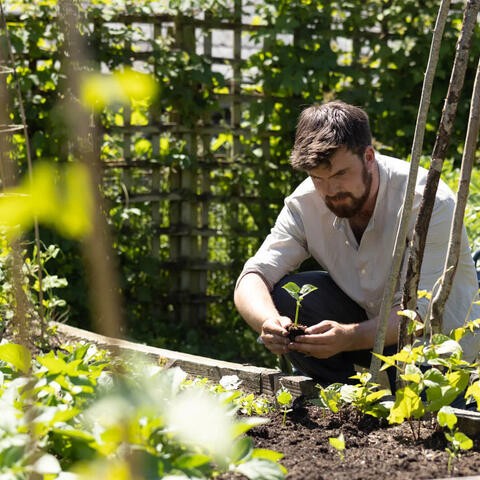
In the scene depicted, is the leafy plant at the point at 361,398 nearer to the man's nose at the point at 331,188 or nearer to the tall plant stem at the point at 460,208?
the tall plant stem at the point at 460,208

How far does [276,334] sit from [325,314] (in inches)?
19.5

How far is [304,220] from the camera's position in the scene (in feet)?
10.2

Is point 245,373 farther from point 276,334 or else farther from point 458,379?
point 458,379

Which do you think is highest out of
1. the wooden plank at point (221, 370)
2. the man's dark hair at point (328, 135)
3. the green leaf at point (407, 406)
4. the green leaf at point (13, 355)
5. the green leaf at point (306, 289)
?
the man's dark hair at point (328, 135)

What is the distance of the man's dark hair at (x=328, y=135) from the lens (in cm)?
276

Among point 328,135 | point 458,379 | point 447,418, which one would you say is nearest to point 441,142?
point 458,379

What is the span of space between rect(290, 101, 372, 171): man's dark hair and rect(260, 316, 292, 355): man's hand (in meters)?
0.52

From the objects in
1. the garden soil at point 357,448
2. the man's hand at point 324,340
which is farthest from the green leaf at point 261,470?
the man's hand at point 324,340

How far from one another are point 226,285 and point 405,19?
2.17 m

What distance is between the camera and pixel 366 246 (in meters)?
3.01

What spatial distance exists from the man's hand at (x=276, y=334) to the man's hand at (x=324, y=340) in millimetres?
26

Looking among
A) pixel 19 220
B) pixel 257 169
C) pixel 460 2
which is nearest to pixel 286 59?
pixel 257 169

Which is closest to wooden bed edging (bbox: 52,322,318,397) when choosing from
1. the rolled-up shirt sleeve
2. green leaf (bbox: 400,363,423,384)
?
the rolled-up shirt sleeve

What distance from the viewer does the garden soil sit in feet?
5.65
